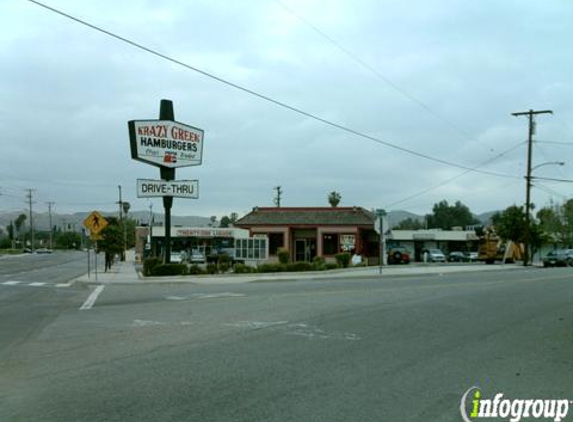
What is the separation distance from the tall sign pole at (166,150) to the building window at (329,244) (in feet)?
72.0

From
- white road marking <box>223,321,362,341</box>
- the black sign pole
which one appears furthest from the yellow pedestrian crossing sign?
white road marking <box>223,321,362,341</box>

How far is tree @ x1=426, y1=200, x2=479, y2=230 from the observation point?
16038 cm

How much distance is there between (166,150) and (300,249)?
24675mm

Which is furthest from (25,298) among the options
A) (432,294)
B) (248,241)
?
(248,241)

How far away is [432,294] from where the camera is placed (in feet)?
66.7

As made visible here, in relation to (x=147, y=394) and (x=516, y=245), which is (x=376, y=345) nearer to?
(x=147, y=394)

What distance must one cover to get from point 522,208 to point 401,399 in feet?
208

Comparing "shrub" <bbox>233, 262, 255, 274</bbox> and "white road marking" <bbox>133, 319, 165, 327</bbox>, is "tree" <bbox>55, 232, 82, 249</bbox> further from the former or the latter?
"white road marking" <bbox>133, 319, 165, 327</bbox>

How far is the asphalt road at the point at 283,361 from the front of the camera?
6.88 meters

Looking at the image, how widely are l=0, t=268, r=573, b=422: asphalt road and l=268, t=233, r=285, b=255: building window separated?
38.6 metres

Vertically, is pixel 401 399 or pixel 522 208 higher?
pixel 522 208

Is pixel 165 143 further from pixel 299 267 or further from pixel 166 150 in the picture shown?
pixel 299 267

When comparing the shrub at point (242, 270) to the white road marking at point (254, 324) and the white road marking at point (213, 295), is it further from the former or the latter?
the white road marking at point (254, 324)

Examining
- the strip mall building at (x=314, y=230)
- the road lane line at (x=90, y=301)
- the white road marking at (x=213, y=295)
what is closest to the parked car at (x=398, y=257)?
the strip mall building at (x=314, y=230)
